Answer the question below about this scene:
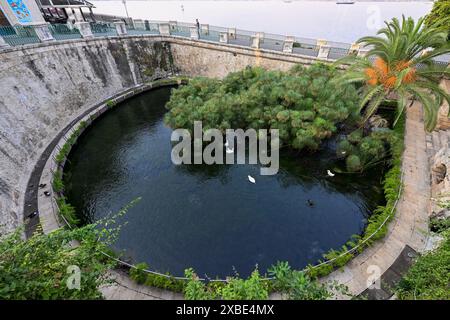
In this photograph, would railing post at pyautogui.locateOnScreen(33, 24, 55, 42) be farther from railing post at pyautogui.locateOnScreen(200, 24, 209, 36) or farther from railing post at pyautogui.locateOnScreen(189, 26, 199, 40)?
railing post at pyautogui.locateOnScreen(200, 24, 209, 36)

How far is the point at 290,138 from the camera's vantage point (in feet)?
57.5

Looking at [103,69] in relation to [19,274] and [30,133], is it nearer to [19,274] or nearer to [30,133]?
[30,133]

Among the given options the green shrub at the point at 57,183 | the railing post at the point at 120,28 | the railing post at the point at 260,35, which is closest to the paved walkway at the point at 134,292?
the green shrub at the point at 57,183

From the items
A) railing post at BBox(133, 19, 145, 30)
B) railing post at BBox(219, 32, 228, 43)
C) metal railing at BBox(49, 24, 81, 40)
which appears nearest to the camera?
metal railing at BBox(49, 24, 81, 40)

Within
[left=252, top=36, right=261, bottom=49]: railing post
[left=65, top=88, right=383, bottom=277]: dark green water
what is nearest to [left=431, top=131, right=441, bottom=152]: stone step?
[left=65, top=88, right=383, bottom=277]: dark green water

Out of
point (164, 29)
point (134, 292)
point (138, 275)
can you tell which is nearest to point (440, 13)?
point (164, 29)

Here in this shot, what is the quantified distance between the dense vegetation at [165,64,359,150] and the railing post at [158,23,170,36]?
1628 cm

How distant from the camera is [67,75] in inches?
822

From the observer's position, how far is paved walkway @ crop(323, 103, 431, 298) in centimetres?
1006

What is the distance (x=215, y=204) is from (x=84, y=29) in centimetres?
2376

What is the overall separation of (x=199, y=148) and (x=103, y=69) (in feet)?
56.5

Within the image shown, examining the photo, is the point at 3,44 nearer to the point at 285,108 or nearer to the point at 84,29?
the point at 84,29

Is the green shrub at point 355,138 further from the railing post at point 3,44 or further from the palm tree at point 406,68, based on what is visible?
the railing post at point 3,44

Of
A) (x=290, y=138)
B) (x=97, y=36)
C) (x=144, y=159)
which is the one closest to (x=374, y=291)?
(x=290, y=138)
